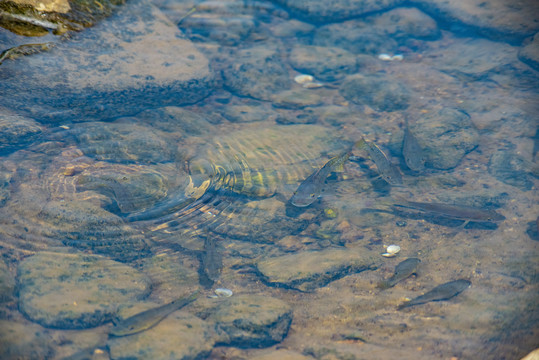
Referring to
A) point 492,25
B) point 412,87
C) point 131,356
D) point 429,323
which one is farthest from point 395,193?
point 492,25

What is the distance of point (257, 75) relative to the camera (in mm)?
8242

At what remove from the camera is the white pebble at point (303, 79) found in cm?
865

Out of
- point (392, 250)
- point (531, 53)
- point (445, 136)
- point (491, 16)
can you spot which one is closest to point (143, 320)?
point (392, 250)

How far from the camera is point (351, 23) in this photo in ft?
33.7

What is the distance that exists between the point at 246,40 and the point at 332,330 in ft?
25.3

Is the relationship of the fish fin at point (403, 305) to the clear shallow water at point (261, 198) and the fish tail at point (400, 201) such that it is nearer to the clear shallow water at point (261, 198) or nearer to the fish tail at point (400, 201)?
the clear shallow water at point (261, 198)

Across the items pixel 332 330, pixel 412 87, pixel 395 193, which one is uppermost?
pixel 412 87

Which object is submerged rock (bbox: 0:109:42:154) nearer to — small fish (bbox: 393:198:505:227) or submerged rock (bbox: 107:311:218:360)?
submerged rock (bbox: 107:311:218:360)

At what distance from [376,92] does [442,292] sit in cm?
488

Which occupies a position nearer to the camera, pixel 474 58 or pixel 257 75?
pixel 257 75

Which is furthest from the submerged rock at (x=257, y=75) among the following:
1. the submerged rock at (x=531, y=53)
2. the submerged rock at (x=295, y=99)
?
the submerged rock at (x=531, y=53)

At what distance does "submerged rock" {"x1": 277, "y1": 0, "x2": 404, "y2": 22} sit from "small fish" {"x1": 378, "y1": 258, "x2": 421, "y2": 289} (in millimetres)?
7642

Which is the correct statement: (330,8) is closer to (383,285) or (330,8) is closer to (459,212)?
(459,212)

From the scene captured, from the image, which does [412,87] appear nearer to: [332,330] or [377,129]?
[377,129]
